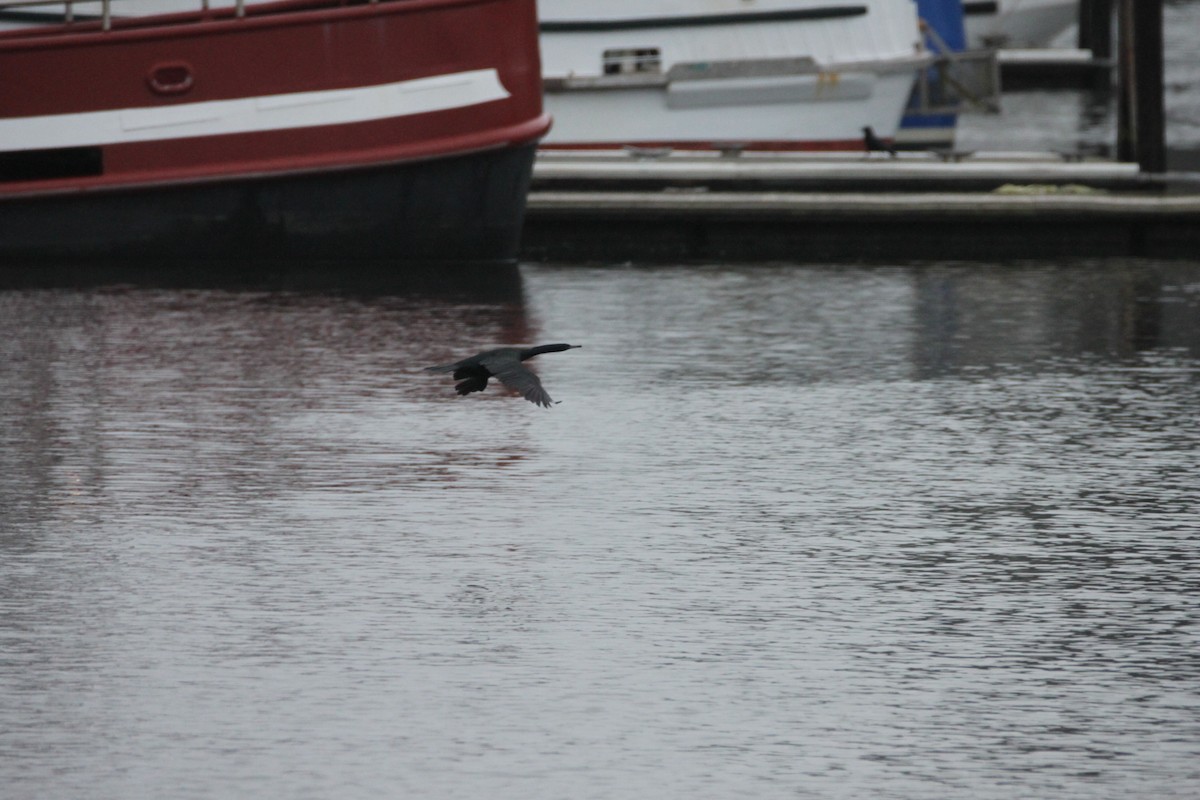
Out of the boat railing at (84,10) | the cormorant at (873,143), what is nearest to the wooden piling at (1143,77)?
the cormorant at (873,143)

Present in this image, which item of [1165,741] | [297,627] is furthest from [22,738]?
[1165,741]

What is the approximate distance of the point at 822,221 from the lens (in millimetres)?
20938

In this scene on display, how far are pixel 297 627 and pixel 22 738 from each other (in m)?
1.47

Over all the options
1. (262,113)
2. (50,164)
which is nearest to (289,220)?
(262,113)

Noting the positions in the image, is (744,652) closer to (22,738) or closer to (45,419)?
(22,738)

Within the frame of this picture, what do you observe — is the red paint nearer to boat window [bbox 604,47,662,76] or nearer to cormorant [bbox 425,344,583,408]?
boat window [bbox 604,47,662,76]

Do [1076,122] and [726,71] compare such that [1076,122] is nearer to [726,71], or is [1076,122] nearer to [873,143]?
[726,71]

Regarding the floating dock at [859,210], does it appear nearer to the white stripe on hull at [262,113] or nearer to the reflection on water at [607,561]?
the white stripe on hull at [262,113]

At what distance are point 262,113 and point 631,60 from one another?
754cm

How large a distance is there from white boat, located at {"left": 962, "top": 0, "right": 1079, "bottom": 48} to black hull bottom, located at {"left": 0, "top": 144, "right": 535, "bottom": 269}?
22.5 m

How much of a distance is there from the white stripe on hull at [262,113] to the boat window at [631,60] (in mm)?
6637

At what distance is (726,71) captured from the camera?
83.7ft

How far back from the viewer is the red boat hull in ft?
63.4

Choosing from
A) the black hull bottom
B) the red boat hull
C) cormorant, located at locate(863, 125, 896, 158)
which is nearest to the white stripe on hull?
the red boat hull
